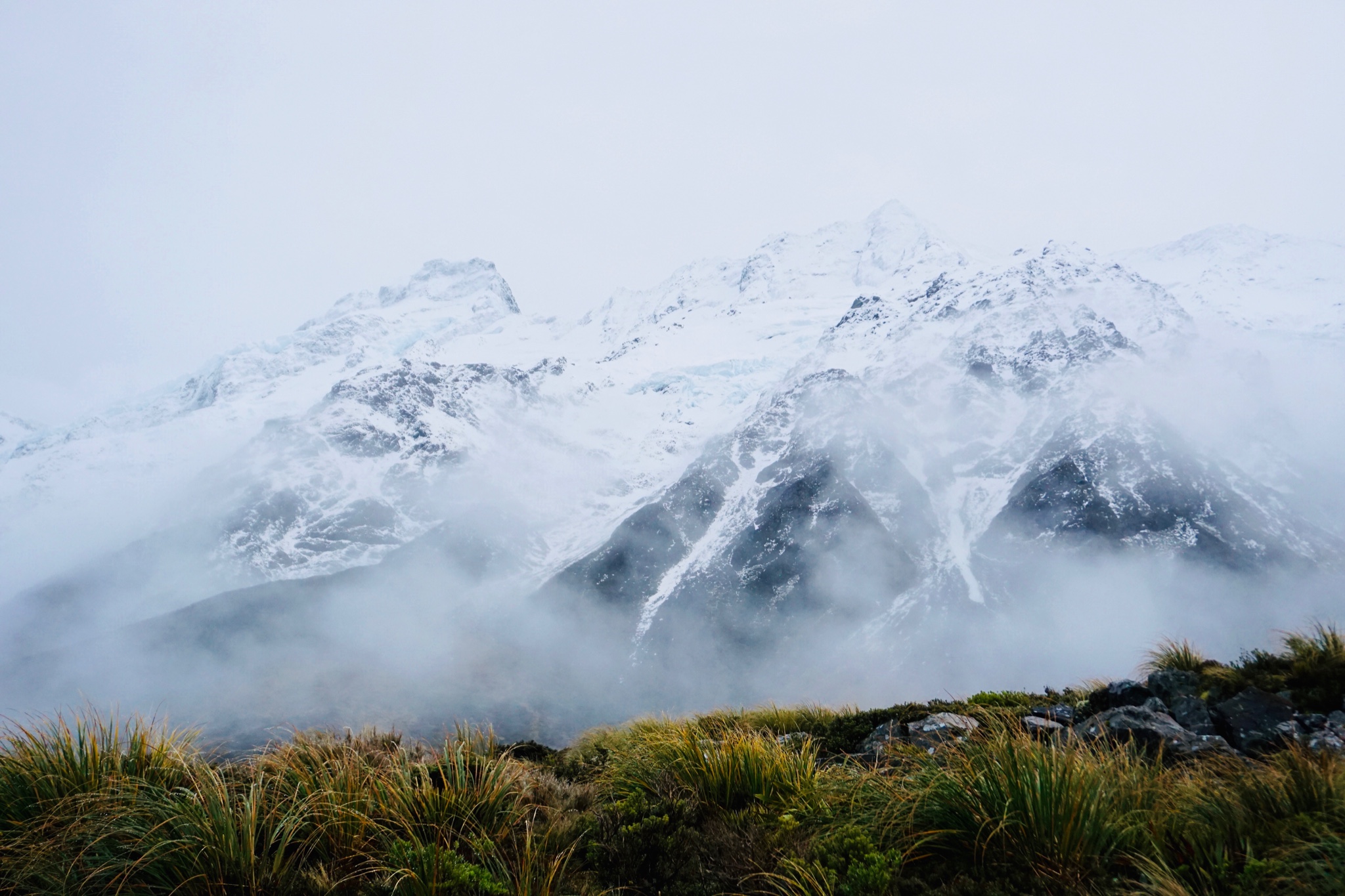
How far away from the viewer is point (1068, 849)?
407 centimetres

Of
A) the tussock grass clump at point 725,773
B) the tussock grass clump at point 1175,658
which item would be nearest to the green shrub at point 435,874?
the tussock grass clump at point 725,773

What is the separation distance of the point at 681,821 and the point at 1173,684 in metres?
7.67

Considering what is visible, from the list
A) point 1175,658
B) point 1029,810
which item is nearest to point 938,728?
point 1029,810

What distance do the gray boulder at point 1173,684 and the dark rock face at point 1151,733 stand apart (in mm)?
1204

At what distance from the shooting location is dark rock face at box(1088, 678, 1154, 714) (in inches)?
357

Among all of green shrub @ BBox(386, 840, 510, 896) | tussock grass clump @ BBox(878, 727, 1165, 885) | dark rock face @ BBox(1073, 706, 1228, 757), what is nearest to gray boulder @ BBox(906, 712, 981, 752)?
dark rock face @ BBox(1073, 706, 1228, 757)

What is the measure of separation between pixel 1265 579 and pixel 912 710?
262 meters

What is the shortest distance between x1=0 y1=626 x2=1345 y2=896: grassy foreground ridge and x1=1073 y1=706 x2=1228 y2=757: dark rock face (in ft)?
0.25

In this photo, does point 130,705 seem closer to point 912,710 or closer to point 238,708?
point 238,708

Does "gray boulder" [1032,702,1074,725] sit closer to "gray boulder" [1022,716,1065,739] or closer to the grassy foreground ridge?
"gray boulder" [1022,716,1065,739]

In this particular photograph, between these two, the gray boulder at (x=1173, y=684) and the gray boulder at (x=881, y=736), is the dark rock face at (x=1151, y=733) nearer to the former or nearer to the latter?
the gray boulder at (x=1173, y=684)

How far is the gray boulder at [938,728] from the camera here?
7723mm

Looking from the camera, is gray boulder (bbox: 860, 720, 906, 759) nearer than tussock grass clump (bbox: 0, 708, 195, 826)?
No

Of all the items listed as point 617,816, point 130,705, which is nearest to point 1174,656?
point 617,816
